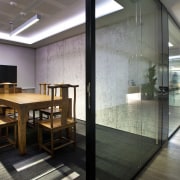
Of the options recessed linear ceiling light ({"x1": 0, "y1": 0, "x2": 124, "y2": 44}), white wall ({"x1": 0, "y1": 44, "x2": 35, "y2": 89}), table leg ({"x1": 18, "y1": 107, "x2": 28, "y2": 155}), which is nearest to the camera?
recessed linear ceiling light ({"x1": 0, "y1": 0, "x2": 124, "y2": 44})

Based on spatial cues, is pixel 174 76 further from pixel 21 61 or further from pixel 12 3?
pixel 21 61

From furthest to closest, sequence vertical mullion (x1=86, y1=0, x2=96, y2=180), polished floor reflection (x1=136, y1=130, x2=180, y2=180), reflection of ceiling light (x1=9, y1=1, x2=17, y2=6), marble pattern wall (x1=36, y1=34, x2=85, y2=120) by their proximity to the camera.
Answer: marble pattern wall (x1=36, y1=34, x2=85, y2=120) < reflection of ceiling light (x1=9, y1=1, x2=17, y2=6) < polished floor reflection (x1=136, y1=130, x2=180, y2=180) < vertical mullion (x1=86, y1=0, x2=96, y2=180)

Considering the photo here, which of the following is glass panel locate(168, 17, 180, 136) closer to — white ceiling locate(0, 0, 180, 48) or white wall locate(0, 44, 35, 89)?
white ceiling locate(0, 0, 180, 48)

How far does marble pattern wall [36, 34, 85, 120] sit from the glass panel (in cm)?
226

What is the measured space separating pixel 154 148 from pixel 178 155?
14.5 inches

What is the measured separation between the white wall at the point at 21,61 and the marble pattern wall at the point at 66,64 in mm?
330

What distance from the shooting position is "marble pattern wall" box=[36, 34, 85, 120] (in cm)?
473

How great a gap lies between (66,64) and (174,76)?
312 cm

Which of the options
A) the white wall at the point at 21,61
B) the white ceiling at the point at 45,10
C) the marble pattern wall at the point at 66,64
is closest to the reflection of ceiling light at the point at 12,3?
the white ceiling at the point at 45,10

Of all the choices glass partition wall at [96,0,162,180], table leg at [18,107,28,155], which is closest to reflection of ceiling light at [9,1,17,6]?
table leg at [18,107,28,155]

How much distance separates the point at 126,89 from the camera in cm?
196

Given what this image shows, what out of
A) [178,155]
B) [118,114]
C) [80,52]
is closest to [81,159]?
[118,114]

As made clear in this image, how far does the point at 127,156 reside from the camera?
1.93 metres

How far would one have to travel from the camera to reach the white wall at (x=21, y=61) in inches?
226
